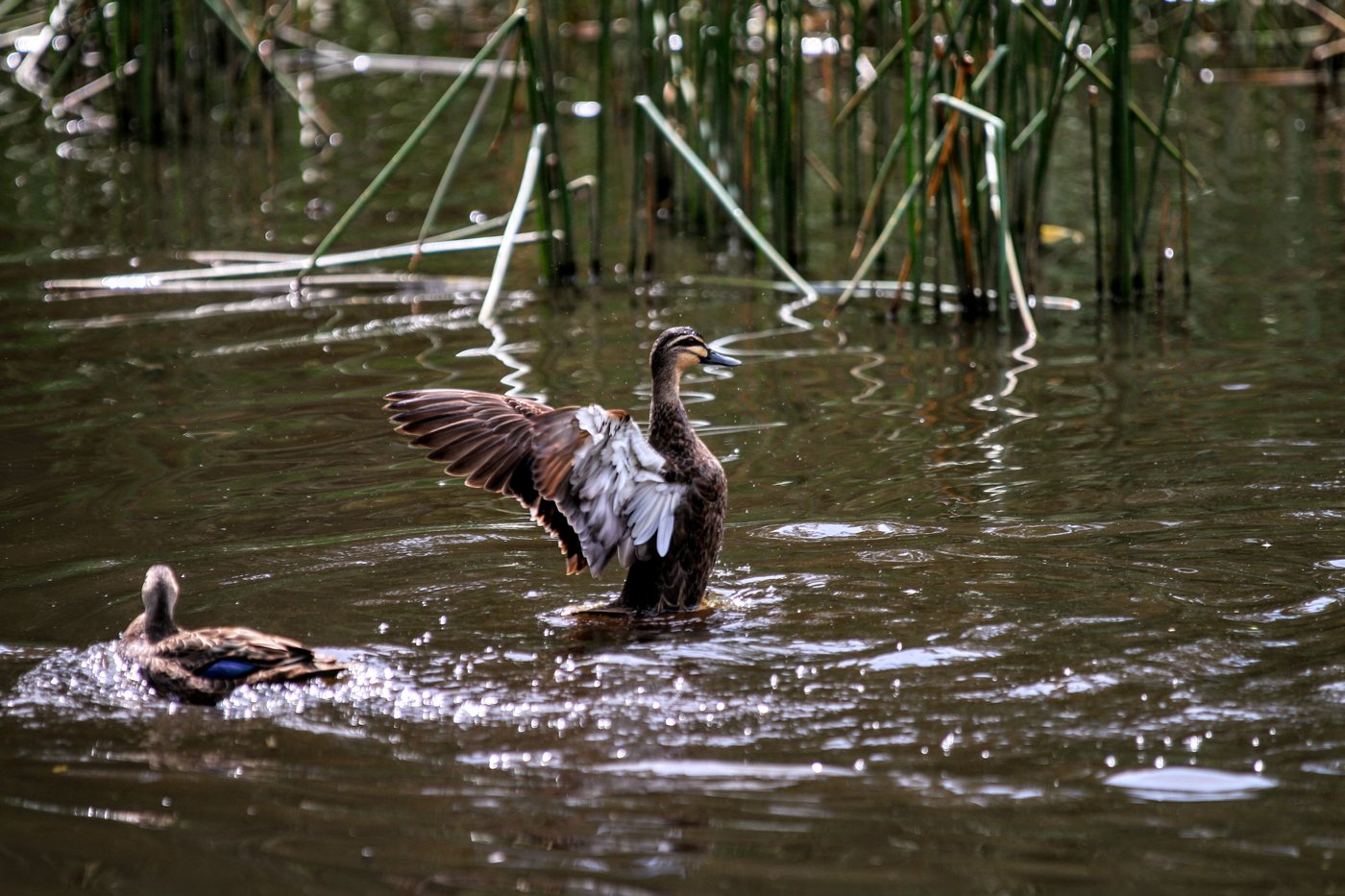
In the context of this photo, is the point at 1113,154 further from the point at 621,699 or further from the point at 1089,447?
the point at 621,699

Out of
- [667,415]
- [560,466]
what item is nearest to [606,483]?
[560,466]

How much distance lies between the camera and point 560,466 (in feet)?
18.0

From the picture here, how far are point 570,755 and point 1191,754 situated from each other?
165 cm

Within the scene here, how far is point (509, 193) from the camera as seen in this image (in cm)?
1325

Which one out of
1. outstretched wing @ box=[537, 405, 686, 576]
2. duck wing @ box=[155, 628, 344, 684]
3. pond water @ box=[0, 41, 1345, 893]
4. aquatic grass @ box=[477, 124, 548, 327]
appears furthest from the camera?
aquatic grass @ box=[477, 124, 548, 327]

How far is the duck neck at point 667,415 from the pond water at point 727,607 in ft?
1.85

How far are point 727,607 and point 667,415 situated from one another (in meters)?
0.75

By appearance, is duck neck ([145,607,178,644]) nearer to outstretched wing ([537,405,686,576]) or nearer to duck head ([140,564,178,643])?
duck head ([140,564,178,643])

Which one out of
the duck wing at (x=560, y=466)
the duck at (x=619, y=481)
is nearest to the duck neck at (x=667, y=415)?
the duck at (x=619, y=481)

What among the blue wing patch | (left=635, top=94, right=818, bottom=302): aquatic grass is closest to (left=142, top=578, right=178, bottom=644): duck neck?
the blue wing patch

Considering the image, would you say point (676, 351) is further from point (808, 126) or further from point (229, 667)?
point (808, 126)

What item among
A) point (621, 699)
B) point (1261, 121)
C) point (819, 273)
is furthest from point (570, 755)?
point (1261, 121)

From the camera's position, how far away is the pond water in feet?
12.6

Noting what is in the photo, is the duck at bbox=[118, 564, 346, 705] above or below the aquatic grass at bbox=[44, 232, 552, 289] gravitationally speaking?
below
